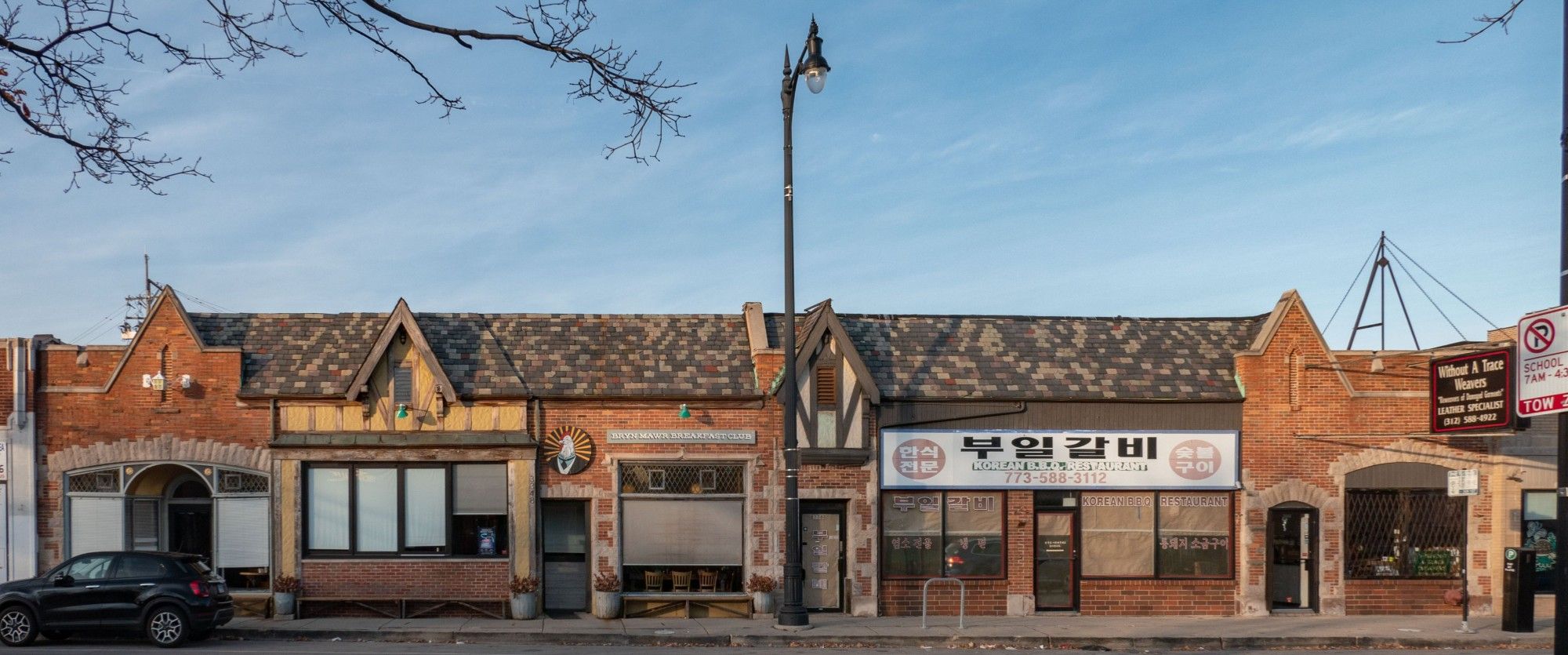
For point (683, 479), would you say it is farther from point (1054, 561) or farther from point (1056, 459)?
point (1054, 561)

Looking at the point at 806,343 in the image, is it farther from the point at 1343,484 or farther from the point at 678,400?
the point at 1343,484

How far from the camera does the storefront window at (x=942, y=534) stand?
865 inches

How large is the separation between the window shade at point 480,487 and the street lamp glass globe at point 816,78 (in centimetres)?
851

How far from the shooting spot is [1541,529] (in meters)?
22.4

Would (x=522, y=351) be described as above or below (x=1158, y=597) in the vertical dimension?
above

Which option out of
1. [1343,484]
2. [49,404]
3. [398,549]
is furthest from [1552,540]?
[49,404]

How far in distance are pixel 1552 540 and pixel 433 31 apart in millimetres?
22080

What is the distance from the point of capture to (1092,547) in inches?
875

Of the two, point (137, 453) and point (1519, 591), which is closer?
point (1519, 591)

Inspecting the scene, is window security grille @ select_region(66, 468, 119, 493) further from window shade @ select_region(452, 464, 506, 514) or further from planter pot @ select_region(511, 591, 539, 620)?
planter pot @ select_region(511, 591, 539, 620)

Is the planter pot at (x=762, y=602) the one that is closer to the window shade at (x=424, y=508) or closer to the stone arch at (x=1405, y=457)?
the window shade at (x=424, y=508)

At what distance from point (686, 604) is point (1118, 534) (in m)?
7.57

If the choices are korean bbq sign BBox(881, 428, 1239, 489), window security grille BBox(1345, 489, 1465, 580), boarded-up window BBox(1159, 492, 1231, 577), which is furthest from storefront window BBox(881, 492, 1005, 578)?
window security grille BBox(1345, 489, 1465, 580)

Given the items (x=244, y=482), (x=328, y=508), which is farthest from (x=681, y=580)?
(x=244, y=482)
